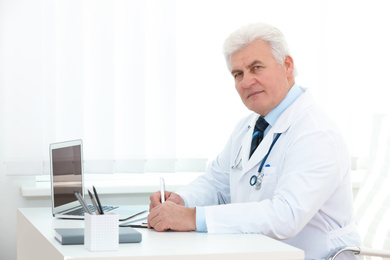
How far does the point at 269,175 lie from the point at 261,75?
343 millimetres

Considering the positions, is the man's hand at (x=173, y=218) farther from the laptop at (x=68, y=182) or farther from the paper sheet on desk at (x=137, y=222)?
the laptop at (x=68, y=182)

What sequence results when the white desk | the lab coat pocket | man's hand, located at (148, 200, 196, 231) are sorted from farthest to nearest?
the lab coat pocket
man's hand, located at (148, 200, 196, 231)
the white desk

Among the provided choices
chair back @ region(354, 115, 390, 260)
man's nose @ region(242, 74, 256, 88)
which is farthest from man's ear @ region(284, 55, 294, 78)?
chair back @ region(354, 115, 390, 260)

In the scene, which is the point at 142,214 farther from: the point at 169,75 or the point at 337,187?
the point at 169,75

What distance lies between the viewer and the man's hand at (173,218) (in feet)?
5.79

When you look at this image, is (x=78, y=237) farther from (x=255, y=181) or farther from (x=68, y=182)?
(x=68, y=182)

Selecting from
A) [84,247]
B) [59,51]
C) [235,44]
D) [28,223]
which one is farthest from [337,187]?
[59,51]

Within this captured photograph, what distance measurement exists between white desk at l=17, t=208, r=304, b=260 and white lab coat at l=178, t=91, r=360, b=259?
0.26 feet

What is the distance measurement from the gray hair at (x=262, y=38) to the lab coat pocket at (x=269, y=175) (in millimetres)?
365

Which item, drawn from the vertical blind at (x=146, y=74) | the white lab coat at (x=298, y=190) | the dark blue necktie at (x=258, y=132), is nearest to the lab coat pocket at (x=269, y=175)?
the white lab coat at (x=298, y=190)

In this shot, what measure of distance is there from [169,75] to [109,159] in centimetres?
49

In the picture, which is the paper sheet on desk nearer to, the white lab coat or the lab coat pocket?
the white lab coat

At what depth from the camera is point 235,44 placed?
2.06m

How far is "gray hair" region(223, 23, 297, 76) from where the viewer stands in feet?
6.68
